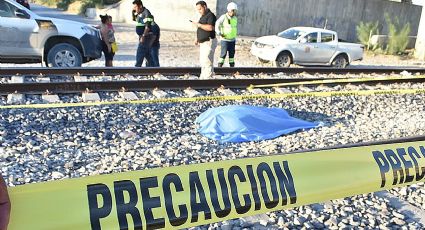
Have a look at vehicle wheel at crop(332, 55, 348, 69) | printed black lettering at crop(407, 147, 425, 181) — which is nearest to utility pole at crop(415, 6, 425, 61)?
vehicle wheel at crop(332, 55, 348, 69)

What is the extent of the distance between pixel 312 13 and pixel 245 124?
2213 cm

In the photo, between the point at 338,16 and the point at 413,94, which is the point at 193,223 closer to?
the point at 413,94

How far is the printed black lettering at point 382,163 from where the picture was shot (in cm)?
239

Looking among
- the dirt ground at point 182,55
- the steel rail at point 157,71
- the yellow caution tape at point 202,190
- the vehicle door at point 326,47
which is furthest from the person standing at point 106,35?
the yellow caution tape at point 202,190

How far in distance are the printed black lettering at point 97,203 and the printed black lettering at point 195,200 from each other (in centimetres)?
37

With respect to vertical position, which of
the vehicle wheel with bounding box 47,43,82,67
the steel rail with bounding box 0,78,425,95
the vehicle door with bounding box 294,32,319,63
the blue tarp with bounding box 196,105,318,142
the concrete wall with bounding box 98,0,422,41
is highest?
the concrete wall with bounding box 98,0,422,41

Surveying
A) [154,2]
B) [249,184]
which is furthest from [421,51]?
[249,184]

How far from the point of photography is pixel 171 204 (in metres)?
1.84

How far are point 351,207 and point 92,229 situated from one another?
2.78 m

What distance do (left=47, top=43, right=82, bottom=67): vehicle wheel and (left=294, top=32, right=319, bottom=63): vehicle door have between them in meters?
7.23

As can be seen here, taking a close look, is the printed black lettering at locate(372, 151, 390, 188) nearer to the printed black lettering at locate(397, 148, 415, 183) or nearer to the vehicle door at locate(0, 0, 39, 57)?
the printed black lettering at locate(397, 148, 415, 183)

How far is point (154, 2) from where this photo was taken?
83.7 feet

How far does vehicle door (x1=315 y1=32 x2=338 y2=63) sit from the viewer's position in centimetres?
1422

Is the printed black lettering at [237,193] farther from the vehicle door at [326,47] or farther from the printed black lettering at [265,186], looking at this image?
the vehicle door at [326,47]
